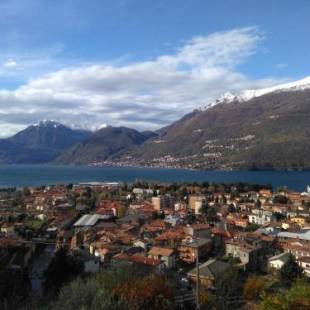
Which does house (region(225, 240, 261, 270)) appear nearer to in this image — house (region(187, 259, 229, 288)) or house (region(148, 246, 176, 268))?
house (region(187, 259, 229, 288))

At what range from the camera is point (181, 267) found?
71.1ft

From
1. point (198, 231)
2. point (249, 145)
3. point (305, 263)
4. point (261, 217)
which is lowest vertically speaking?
point (305, 263)

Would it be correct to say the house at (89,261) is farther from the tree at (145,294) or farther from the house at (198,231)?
the house at (198,231)

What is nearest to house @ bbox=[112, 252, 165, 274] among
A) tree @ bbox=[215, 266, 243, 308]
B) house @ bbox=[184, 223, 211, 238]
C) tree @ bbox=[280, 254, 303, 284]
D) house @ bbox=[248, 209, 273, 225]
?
tree @ bbox=[215, 266, 243, 308]

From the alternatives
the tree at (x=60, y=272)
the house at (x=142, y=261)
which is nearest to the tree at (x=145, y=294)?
the tree at (x=60, y=272)

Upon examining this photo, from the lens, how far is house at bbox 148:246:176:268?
2127cm

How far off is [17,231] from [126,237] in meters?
7.48

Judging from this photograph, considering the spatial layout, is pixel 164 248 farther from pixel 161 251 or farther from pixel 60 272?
pixel 60 272

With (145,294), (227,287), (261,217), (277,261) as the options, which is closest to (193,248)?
(277,261)

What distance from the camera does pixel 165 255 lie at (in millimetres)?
21500

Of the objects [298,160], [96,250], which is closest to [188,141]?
[298,160]

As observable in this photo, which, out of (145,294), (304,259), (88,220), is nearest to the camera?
(145,294)

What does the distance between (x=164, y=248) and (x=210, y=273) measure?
5.17 m

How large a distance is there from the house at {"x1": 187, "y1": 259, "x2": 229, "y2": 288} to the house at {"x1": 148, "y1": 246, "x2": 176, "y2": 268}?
2540mm
